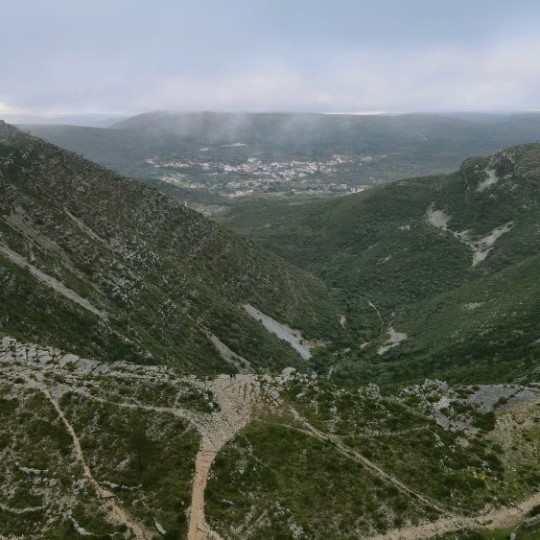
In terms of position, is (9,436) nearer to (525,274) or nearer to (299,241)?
(525,274)

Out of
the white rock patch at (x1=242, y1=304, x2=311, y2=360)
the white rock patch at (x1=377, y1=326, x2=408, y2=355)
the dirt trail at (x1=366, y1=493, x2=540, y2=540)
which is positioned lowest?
the white rock patch at (x1=377, y1=326, x2=408, y2=355)

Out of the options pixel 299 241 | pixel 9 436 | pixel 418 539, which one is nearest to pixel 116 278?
pixel 9 436

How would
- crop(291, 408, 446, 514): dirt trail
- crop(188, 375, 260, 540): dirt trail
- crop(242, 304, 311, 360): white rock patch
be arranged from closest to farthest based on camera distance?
crop(188, 375, 260, 540): dirt trail < crop(291, 408, 446, 514): dirt trail < crop(242, 304, 311, 360): white rock patch

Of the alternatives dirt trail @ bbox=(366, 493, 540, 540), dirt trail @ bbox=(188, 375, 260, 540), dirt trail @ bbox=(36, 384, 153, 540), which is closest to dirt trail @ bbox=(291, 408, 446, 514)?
dirt trail @ bbox=(366, 493, 540, 540)

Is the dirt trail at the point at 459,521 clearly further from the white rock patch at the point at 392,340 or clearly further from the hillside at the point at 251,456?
the white rock patch at the point at 392,340

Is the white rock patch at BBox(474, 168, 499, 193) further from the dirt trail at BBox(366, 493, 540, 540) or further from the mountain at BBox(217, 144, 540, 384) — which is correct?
the dirt trail at BBox(366, 493, 540, 540)
